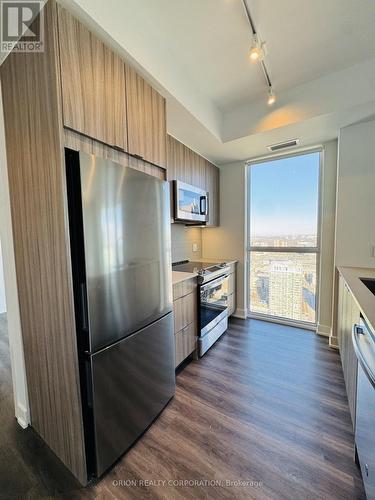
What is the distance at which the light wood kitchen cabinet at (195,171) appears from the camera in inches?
94.5

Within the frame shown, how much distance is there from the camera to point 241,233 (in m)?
3.40

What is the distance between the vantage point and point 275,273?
128 inches

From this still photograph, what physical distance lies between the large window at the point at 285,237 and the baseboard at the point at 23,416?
9.82 feet

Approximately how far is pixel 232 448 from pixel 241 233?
263 cm

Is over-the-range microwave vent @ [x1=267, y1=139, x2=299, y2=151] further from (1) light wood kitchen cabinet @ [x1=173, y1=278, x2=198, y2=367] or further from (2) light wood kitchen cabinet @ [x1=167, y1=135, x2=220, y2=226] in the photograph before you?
(1) light wood kitchen cabinet @ [x1=173, y1=278, x2=198, y2=367]

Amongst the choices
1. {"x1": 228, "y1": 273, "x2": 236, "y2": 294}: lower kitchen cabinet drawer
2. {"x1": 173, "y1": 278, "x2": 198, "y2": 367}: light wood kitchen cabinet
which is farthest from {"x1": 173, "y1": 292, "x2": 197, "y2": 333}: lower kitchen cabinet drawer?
{"x1": 228, "y1": 273, "x2": 236, "y2": 294}: lower kitchen cabinet drawer

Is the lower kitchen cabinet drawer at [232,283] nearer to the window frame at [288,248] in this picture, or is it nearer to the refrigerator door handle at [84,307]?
the window frame at [288,248]

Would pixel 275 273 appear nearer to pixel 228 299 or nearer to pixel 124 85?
pixel 228 299

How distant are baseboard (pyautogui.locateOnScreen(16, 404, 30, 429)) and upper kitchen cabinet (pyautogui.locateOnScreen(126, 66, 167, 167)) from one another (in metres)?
2.01

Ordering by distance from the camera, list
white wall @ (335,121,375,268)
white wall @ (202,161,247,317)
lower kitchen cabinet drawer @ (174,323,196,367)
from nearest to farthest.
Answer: lower kitchen cabinet drawer @ (174,323,196,367) < white wall @ (335,121,375,268) < white wall @ (202,161,247,317)

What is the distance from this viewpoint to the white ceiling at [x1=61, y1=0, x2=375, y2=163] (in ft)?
4.65

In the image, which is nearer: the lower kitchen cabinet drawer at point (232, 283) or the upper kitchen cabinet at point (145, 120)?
the upper kitchen cabinet at point (145, 120)

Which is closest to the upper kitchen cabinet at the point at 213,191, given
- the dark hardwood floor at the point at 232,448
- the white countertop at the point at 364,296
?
the white countertop at the point at 364,296

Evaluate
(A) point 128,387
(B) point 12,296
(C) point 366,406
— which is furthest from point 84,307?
(C) point 366,406
